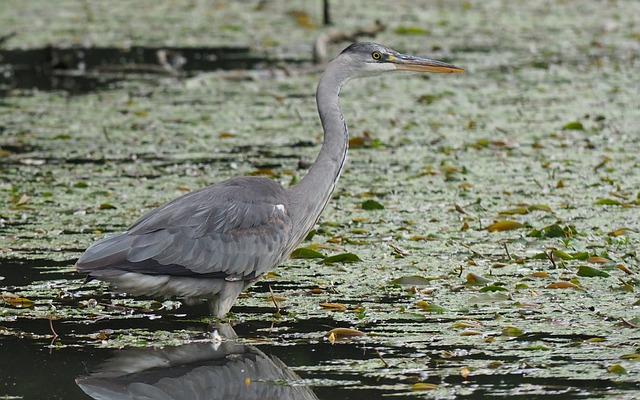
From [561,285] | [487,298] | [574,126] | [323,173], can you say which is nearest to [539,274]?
[561,285]

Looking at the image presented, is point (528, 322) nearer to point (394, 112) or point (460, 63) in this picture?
point (394, 112)

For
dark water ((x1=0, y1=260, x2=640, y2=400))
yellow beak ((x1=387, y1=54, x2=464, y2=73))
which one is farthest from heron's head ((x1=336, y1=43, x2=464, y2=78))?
dark water ((x1=0, y1=260, x2=640, y2=400))

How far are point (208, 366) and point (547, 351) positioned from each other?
1.39 m

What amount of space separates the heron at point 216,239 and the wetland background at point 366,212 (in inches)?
7.1

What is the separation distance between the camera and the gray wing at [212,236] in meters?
5.46

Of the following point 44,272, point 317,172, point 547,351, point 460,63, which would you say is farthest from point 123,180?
point 460,63

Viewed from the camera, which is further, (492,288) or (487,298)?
(492,288)

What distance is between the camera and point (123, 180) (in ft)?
27.6

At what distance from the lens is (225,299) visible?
5.63m

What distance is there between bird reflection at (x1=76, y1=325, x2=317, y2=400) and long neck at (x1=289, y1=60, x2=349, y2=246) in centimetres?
91

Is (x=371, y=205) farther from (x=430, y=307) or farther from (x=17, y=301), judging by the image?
(x=17, y=301)

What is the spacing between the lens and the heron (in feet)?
17.8

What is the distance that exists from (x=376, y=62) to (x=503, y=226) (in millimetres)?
1309

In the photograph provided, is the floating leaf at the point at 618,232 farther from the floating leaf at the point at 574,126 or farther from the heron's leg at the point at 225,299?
the floating leaf at the point at 574,126
